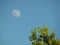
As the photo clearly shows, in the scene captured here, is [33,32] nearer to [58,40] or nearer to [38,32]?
[38,32]

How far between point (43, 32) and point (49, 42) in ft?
1.04

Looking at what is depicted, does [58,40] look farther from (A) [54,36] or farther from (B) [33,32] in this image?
(B) [33,32]

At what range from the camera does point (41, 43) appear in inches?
251

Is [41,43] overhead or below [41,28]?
below

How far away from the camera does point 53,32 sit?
6.59 metres

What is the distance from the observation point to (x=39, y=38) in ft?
21.6

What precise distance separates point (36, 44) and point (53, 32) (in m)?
0.59

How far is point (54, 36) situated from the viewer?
6.61 meters

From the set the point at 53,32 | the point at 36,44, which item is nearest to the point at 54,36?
the point at 53,32

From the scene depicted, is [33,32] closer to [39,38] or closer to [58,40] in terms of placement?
[39,38]

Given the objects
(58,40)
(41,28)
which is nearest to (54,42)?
(58,40)

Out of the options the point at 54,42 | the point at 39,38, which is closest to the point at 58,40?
the point at 54,42

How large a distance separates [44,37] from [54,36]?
29 cm

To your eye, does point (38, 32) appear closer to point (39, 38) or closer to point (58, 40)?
point (39, 38)
